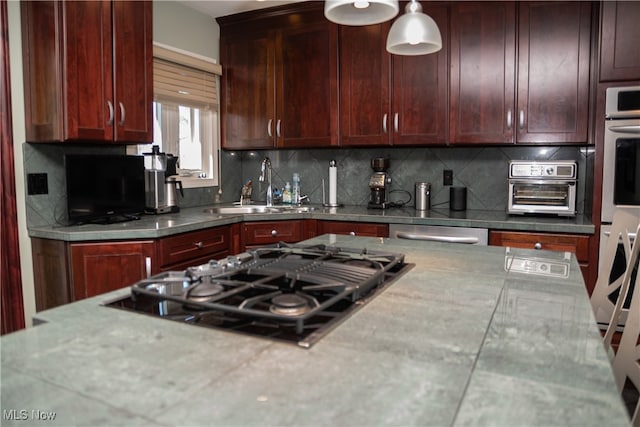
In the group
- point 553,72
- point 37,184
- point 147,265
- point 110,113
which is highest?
point 553,72

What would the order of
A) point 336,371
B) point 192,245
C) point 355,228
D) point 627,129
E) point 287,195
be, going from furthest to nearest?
1. point 287,195
2. point 355,228
3. point 192,245
4. point 627,129
5. point 336,371

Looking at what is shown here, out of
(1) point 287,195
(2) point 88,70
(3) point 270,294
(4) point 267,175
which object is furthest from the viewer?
(4) point 267,175

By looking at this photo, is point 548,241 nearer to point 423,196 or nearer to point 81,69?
point 423,196

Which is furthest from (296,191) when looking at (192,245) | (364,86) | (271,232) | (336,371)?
(336,371)

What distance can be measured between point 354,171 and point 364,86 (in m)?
0.76

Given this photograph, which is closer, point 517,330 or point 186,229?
point 517,330

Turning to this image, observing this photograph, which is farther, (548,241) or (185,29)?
(185,29)

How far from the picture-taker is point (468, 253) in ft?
6.14

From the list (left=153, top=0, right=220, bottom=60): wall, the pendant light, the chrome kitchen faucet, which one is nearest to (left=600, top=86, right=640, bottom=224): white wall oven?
the pendant light

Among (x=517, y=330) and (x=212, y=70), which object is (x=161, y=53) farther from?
(x=517, y=330)

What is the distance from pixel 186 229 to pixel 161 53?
4.77ft

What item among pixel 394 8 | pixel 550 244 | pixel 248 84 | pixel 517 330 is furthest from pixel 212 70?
pixel 517 330

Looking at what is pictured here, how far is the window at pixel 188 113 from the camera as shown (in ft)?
11.9

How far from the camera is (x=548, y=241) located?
2.92 m
